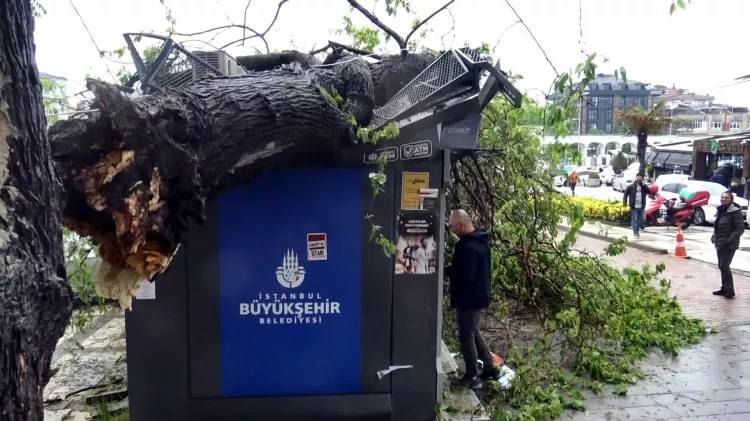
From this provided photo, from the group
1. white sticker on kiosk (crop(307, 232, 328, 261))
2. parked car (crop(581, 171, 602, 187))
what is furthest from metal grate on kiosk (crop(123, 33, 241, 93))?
parked car (crop(581, 171, 602, 187))

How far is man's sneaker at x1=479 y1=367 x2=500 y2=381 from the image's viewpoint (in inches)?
220

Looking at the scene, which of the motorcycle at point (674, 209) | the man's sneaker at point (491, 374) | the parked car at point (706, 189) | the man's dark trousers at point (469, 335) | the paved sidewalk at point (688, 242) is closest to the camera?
the man's dark trousers at point (469, 335)

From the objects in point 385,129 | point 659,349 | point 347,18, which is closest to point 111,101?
point 385,129

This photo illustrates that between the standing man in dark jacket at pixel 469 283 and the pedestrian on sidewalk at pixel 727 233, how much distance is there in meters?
5.84

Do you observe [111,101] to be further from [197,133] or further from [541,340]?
[541,340]

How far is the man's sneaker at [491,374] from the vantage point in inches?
220

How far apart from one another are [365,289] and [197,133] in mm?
1967

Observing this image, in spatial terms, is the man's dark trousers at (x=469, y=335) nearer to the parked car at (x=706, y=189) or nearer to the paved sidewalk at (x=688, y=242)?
the paved sidewalk at (x=688, y=242)

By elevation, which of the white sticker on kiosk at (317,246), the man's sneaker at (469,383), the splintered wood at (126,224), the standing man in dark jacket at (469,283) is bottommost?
the man's sneaker at (469,383)

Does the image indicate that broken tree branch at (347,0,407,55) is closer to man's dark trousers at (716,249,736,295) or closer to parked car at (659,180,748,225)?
man's dark trousers at (716,249,736,295)

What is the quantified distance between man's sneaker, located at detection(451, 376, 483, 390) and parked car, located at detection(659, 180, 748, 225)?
50.4 feet

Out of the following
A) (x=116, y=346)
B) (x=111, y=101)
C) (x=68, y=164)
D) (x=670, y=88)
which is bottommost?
(x=116, y=346)

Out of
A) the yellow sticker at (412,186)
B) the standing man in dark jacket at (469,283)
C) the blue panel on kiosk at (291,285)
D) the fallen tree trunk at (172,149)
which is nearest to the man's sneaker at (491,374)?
the standing man in dark jacket at (469,283)

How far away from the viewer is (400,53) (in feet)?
16.3
